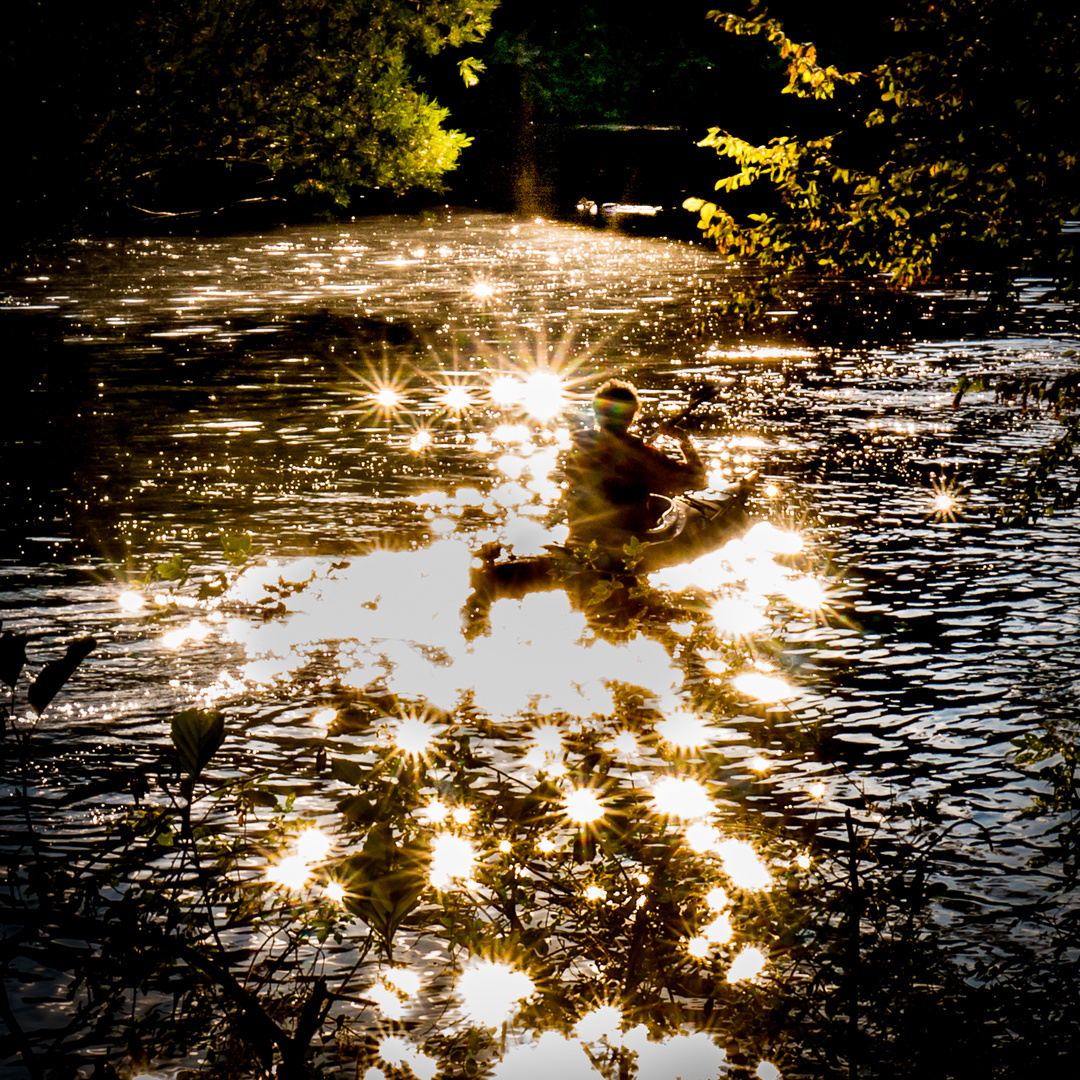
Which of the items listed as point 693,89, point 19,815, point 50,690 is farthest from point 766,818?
point 693,89

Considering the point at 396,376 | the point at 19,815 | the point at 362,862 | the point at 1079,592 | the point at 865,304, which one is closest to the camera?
the point at 362,862

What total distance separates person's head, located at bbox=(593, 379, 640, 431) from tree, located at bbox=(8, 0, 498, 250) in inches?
146

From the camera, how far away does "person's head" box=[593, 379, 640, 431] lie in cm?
1434

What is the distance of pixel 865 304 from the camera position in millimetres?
44188

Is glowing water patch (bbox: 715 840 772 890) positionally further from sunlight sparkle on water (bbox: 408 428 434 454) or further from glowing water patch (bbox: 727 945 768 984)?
sunlight sparkle on water (bbox: 408 428 434 454)

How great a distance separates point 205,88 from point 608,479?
6.25 m

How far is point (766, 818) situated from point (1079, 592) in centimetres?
750

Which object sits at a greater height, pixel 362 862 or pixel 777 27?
pixel 777 27

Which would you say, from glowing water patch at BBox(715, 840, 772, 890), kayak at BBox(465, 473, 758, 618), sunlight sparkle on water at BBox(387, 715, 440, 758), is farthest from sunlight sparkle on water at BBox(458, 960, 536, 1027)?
kayak at BBox(465, 473, 758, 618)

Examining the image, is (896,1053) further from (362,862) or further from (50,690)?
(50,690)

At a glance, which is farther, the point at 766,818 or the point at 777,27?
the point at 766,818

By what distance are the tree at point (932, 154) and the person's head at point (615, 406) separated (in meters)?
5.29

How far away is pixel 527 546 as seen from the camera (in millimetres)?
17750

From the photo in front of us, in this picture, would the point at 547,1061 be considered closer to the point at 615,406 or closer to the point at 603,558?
the point at 603,558
